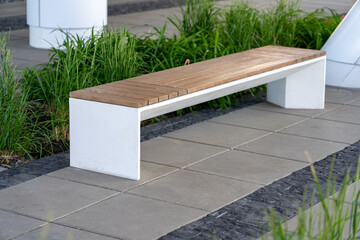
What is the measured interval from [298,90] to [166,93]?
2.42 meters

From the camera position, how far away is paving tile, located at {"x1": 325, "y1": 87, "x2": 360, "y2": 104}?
296 inches

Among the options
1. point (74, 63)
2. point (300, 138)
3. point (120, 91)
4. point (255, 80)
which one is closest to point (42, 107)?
point (74, 63)

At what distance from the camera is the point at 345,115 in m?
6.88

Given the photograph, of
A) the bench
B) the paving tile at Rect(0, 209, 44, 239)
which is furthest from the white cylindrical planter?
the paving tile at Rect(0, 209, 44, 239)

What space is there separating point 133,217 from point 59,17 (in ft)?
19.4

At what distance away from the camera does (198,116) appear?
6.73 meters

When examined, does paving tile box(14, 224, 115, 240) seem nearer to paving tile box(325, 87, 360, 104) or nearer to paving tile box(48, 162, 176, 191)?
paving tile box(48, 162, 176, 191)

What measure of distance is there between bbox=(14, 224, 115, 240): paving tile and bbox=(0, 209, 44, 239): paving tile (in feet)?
0.22

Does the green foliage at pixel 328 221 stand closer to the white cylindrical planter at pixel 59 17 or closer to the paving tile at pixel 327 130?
the paving tile at pixel 327 130

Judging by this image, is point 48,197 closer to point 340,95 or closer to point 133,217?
point 133,217

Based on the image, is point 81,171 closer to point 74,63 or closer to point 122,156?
point 122,156

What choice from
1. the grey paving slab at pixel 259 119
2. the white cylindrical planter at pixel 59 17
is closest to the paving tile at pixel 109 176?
the grey paving slab at pixel 259 119

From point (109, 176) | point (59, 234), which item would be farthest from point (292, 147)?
point (59, 234)

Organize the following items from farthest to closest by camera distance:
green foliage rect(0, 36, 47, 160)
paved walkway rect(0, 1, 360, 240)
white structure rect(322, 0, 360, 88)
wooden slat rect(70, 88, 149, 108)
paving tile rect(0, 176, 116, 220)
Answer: white structure rect(322, 0, 360, 88)
green foliage rect(0, 36, 47, 160)
wooden slat rect(70, 88, 149, 108)
paving tile rect(0, 176, 116, 220)
paved walkway rect(0, 1, 360, 240)
